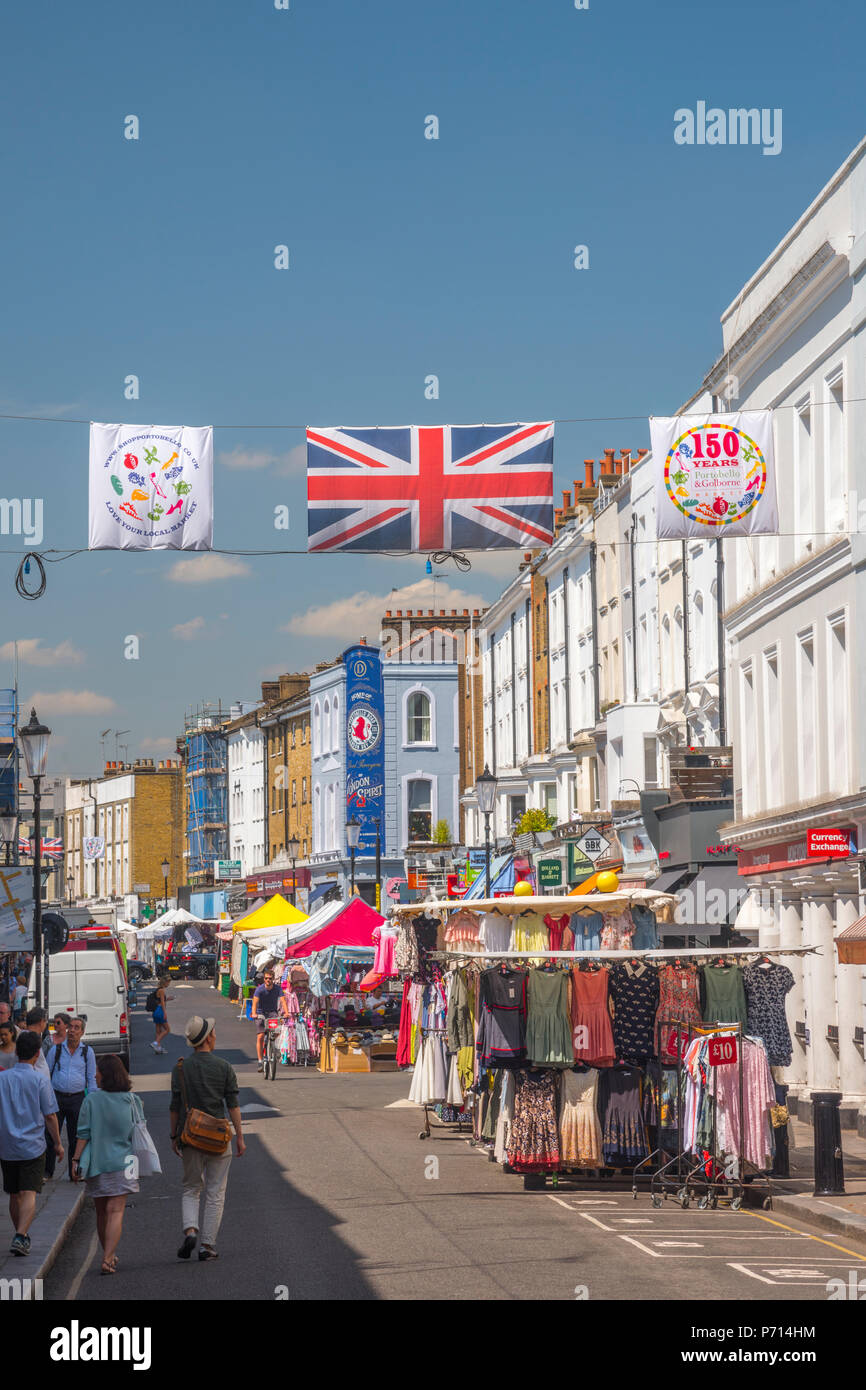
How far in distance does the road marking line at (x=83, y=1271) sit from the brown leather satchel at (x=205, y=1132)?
1.23 meters

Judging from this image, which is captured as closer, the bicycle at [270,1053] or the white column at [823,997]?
the white column at [823,997]

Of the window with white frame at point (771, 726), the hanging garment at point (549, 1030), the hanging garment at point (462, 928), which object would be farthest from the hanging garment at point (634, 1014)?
the window with white frame at point (771, 726)

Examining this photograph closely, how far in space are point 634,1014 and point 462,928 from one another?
184 inches

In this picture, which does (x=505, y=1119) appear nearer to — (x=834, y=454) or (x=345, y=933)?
(x=834, y=454)

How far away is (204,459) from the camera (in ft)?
58.7

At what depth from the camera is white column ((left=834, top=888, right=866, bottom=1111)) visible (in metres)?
23.1

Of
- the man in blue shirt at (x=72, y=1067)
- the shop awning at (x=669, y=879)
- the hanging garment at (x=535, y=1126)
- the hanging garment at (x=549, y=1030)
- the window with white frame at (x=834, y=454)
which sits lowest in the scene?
the hanging garment at (x=535, y=1126)

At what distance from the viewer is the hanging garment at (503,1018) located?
57.9 ft

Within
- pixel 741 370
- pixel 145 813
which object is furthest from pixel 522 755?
pixel 145 813

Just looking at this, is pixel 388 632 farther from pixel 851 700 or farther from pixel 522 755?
pixel 851 700

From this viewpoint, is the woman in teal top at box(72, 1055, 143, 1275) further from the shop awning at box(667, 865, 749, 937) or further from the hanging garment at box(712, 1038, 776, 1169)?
the shop awning at box(667, 865, 749, 937)

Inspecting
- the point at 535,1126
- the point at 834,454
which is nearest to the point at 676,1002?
the point at 535,1126

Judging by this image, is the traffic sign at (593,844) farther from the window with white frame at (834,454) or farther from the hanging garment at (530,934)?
the hanging garment at (530,934)
